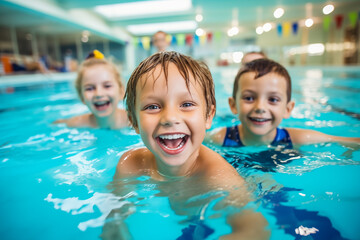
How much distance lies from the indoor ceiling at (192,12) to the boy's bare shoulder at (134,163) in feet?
36.4

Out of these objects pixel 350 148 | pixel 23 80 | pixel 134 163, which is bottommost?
pixel 350 148

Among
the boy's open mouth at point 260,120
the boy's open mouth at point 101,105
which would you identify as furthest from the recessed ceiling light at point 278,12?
the boy's open mouth at point 260,120

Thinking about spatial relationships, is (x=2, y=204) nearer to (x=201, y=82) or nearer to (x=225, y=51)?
(x=201, y=82)

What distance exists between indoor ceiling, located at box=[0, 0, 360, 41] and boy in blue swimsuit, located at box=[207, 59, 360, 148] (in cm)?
1108

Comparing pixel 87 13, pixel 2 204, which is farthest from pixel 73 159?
pixel 87 13

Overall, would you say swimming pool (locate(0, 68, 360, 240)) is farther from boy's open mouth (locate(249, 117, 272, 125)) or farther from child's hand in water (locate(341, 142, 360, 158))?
boy's open mouth (locate(249, 117, 272, 125))

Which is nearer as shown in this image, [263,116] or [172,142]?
[172,142]

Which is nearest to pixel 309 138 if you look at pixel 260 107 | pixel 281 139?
pixel 281 139

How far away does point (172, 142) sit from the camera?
1.27 metres

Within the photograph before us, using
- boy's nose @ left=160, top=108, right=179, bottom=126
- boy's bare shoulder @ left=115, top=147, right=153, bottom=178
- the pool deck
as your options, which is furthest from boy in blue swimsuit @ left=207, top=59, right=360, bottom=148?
the pool deck

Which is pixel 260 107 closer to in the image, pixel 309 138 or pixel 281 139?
pixel 281 139

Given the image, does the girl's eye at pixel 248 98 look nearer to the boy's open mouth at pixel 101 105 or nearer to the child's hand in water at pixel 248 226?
the child's hand in water at pixel 248 226

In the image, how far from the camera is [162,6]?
14328 mm

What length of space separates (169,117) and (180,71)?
25 cm
